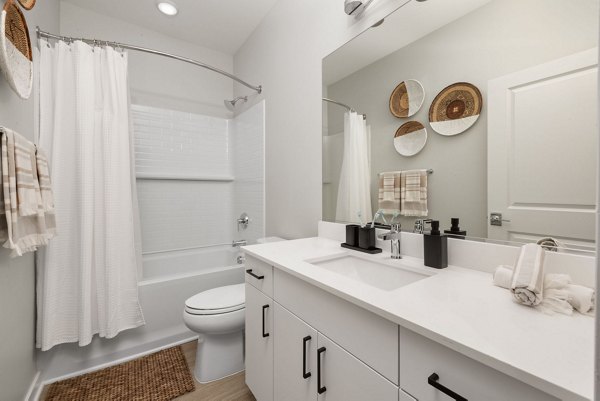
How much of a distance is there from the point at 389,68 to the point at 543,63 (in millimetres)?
578

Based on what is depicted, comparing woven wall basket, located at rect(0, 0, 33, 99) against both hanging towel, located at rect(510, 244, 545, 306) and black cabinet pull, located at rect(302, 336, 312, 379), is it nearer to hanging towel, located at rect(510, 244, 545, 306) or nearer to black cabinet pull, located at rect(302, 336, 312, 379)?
black cabinet pull, located at rect(302, 336, 312, 379)

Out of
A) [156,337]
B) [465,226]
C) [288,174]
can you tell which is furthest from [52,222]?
[465,226]

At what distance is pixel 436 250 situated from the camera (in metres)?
0.92

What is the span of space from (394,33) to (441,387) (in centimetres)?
132

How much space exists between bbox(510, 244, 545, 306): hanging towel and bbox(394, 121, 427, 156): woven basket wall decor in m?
0.57

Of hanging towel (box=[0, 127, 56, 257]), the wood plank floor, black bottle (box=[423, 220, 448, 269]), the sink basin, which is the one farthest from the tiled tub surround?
black bottle (box=[423, 220, 448, 269])

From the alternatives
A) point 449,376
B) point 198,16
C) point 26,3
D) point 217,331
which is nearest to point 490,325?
point 449,376

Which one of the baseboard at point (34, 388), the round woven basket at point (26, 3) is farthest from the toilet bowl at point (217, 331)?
the round woven basket at point (26, 3)

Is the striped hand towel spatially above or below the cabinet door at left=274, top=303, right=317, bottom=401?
above

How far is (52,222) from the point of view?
51.0 inches

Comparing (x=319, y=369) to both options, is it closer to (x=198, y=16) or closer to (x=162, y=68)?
(x=198, y=16)

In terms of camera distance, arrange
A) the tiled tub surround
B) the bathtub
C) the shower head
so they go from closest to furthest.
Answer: the bathtub < the tiled tub surround < the shower head

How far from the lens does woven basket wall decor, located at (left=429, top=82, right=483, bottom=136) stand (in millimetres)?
923

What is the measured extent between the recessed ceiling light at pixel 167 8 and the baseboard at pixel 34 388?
2.62 metres
